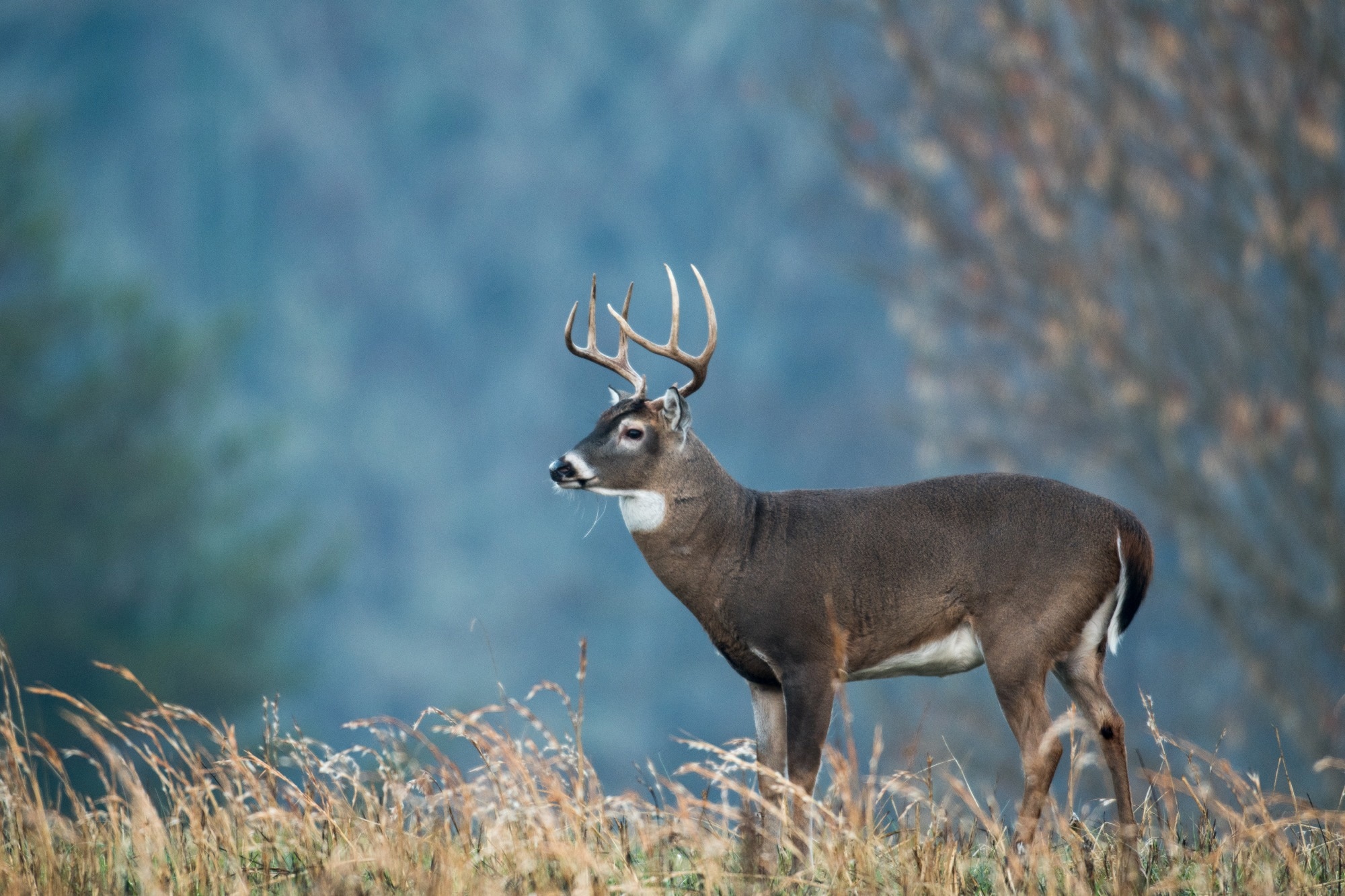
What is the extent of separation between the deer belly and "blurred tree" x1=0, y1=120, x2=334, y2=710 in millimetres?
13613

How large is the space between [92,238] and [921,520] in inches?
1309

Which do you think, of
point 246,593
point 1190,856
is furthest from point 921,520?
point 246,593

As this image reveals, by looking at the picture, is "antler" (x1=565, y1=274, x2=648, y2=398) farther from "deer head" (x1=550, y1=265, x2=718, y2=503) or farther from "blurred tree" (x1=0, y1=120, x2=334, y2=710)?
"blurred tree" (x1=0, y1=120, x2=334, y2=710)

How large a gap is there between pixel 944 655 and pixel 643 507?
1.15m

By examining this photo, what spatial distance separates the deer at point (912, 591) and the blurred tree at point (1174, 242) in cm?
582

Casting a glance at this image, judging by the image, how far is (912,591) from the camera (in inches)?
203

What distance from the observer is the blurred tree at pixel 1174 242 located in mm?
10273

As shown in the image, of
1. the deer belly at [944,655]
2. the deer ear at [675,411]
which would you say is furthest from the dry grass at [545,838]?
the deer ear at [675,411]

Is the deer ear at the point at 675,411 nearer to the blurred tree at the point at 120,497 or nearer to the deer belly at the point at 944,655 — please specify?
the deer belly at the point at 944,655

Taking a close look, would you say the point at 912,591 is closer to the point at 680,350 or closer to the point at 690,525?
the point at 690,525

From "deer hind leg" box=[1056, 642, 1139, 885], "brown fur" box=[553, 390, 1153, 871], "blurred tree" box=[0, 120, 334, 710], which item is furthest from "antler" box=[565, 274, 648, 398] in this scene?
"blurred tree" box=[0, 120, 334, 710]

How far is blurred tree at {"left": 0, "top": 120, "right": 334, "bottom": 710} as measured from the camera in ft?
59.1

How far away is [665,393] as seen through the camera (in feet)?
18.6

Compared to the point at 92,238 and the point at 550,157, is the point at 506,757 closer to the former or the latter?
the point at 92,238
